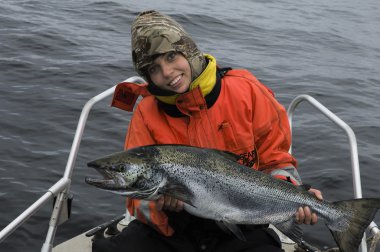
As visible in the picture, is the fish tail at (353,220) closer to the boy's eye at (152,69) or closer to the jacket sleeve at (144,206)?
the jacket sleeve at (144,206)

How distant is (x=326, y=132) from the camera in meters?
10.3

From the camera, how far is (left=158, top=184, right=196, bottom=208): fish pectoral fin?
Answer: 3.45 meters

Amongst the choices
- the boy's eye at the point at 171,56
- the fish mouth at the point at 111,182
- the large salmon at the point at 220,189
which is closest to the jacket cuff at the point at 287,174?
the large salmon at the point at 220,189

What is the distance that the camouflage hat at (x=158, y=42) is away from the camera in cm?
400

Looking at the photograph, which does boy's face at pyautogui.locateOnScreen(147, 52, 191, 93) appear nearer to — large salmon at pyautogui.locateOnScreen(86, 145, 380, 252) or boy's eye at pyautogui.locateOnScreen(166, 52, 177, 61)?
boy's eye at pyautogui.locateOnScreen(166, 52, 177, 61)

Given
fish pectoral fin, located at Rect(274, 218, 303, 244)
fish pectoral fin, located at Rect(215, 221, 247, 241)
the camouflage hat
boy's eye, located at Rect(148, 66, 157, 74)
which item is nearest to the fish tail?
fish pectoral fin, located at Rect(274, 218, 303, 244)

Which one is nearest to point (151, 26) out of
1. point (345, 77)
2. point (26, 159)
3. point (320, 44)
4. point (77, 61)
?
point (26, 159)

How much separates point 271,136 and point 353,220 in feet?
2.71

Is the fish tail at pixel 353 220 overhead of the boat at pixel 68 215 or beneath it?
overhead

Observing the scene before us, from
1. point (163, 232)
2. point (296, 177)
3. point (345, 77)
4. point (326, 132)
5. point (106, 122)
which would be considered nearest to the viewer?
point (163, 232)

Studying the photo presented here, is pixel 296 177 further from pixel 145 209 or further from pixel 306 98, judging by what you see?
pixel 306 98

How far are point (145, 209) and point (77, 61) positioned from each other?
9620 mm

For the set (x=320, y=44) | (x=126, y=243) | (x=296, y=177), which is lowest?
(x=320, y=44)

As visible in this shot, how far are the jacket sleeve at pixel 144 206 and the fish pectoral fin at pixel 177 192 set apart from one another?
375 millimetres
